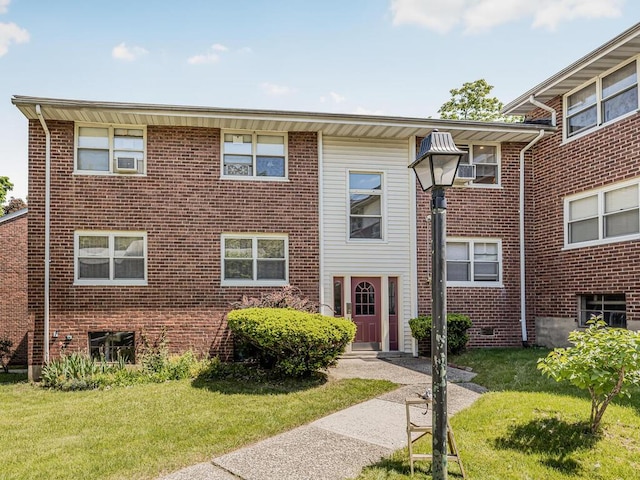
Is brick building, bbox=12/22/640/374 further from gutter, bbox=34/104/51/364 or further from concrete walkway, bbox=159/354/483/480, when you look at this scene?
concrete walkway, bbox=159/354/483/480

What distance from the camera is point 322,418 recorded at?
6707 millimetres

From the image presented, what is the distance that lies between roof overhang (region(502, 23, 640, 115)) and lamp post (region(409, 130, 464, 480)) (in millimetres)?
7549

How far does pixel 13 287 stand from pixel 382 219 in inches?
501

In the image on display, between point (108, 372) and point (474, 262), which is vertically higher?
point (474, 262)

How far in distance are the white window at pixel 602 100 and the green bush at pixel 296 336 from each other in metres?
7.51

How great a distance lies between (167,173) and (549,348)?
1053 cm

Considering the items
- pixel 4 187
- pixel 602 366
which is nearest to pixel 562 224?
pixel 602 366

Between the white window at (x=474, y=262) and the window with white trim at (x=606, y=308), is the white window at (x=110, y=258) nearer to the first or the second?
the white window at (x=474, y=262)

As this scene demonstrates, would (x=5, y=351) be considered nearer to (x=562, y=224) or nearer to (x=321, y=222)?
(x=321, y=222)

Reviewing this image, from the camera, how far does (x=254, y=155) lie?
11.4 metres

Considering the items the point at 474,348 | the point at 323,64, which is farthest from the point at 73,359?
the point at 474,348

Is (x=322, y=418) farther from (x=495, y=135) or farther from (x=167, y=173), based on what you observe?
(x=495, y=135)

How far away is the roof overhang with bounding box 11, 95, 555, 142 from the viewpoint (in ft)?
32.9

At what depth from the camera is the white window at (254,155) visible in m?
11.4
